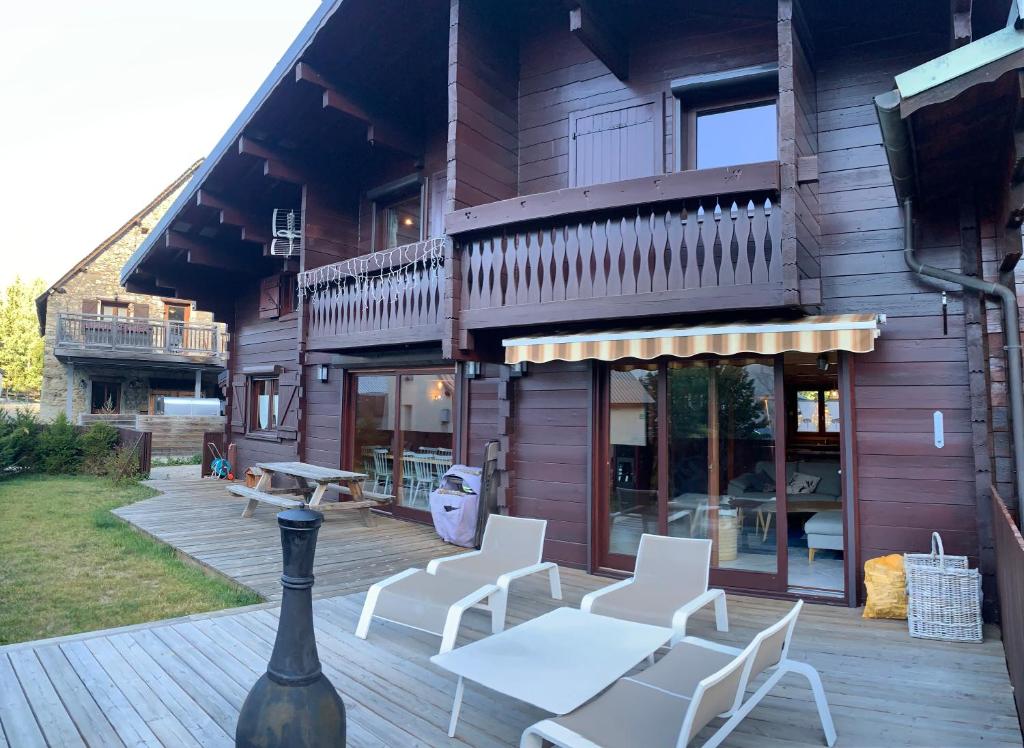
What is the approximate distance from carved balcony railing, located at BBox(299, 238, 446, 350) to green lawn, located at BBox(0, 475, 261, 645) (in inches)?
132

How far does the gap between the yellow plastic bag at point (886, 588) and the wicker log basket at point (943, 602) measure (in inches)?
7.6

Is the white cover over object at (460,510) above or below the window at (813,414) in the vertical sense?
below

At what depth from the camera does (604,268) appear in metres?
5.77

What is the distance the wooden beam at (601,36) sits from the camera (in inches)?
234

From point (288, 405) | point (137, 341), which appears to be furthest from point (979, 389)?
point (137, 341)

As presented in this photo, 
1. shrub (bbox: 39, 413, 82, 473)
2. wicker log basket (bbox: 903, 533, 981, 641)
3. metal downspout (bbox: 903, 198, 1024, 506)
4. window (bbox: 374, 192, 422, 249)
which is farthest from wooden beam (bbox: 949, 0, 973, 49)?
shrub (bbox: 39, 413, 82, 473)

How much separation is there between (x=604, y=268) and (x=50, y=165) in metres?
62.0

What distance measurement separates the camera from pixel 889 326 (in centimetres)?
538

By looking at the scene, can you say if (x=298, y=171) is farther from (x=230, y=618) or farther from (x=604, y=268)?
(x=230, y=618)

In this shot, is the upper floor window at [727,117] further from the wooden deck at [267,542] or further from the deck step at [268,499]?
the deck step at [268,499]

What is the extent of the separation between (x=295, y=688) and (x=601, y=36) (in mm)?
6241

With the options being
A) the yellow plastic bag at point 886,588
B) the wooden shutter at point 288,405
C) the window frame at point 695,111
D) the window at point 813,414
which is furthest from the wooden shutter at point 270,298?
the yellow plastic bag at point 886,588

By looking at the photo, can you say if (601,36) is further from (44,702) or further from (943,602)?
(44,702)

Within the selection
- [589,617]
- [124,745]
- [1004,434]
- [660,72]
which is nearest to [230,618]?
[124,745]
